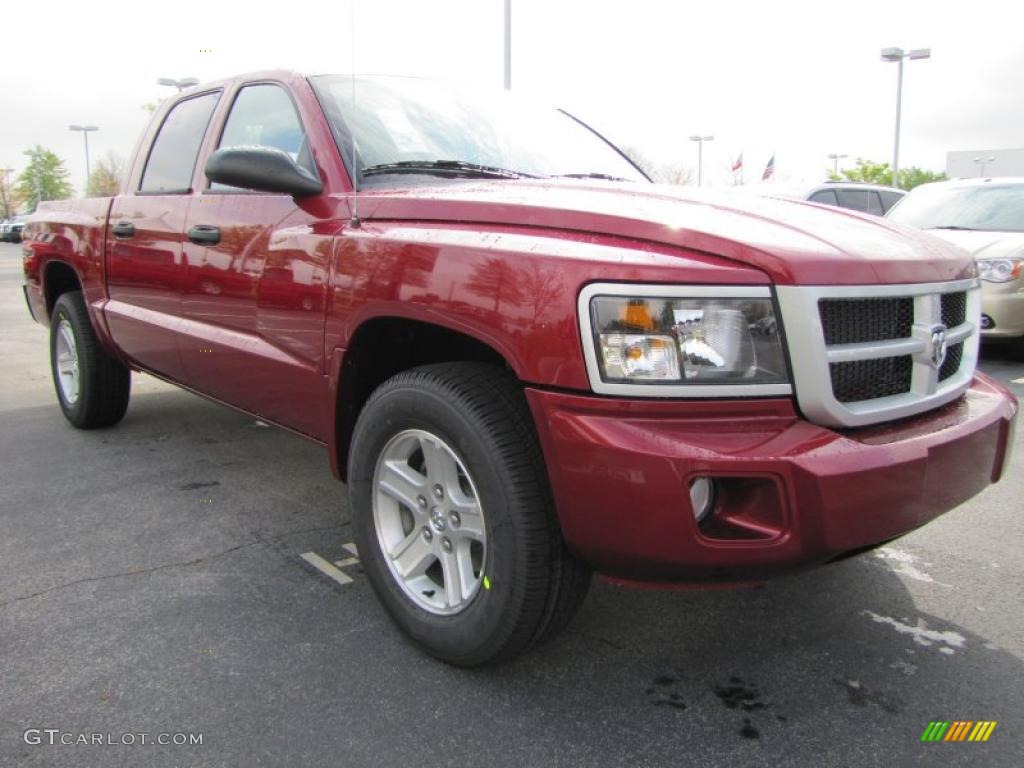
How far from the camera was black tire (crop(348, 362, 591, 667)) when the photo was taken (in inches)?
83.8

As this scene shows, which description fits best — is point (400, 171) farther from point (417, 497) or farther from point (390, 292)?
point (417, 497)

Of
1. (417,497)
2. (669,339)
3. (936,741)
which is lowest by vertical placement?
(936,741)

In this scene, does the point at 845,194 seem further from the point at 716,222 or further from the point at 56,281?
the point at 716,222

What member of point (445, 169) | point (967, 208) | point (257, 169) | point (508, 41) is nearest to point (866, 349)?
point (445, 169)

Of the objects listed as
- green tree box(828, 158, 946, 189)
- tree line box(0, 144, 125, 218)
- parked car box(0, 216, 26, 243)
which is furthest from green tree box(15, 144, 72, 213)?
green tree box(828, 158, 946, 189)

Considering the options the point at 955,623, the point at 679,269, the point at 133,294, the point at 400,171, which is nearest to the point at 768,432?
the point at 679,269

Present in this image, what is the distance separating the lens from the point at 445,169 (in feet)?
9.86

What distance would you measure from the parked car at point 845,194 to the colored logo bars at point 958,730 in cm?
787

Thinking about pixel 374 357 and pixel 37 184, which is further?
pixel 37 184

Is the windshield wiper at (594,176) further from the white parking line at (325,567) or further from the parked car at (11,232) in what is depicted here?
the parked car at (11,232)

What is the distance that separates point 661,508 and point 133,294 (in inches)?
128

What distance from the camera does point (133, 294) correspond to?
13.9 ft

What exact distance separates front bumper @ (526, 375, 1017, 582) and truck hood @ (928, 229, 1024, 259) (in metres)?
5.88

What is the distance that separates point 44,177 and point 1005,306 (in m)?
95.7
